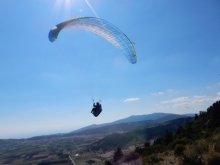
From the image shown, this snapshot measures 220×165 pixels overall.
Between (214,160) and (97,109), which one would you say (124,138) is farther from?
(214,160)

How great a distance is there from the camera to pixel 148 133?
111m

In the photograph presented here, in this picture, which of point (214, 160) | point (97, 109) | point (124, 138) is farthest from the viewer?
point (124, 138)

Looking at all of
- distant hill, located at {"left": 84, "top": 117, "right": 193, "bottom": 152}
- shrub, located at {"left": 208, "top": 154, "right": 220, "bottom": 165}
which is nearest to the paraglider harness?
shrub, located at {"left": 208, "top": 154, "right": 220, "bottom": 165}

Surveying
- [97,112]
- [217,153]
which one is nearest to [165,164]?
[217,153]

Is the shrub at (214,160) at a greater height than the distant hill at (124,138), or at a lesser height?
greater

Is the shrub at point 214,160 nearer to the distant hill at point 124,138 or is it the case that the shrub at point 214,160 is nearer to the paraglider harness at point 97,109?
the paraglider harness at point 97,109

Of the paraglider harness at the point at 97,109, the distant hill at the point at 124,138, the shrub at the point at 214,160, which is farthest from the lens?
A: the distant hill at the point at 124,138

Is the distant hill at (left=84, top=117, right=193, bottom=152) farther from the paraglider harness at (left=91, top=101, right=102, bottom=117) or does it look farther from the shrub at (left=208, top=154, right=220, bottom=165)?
the shrub at (left=208, top=154, right=220, bottom=165)

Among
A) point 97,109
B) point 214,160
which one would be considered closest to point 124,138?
point 97,109

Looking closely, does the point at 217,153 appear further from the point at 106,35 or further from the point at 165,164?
the point at 106,35

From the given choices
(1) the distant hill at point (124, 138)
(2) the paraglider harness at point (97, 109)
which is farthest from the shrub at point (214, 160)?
(1) the distant hill at point (124, 138)

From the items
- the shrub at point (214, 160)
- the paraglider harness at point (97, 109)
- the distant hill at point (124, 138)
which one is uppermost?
the paraglider harness at point (97, 109)

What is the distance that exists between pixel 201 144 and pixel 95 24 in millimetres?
10559

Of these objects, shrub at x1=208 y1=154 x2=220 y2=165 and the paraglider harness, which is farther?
the paraglider harness
